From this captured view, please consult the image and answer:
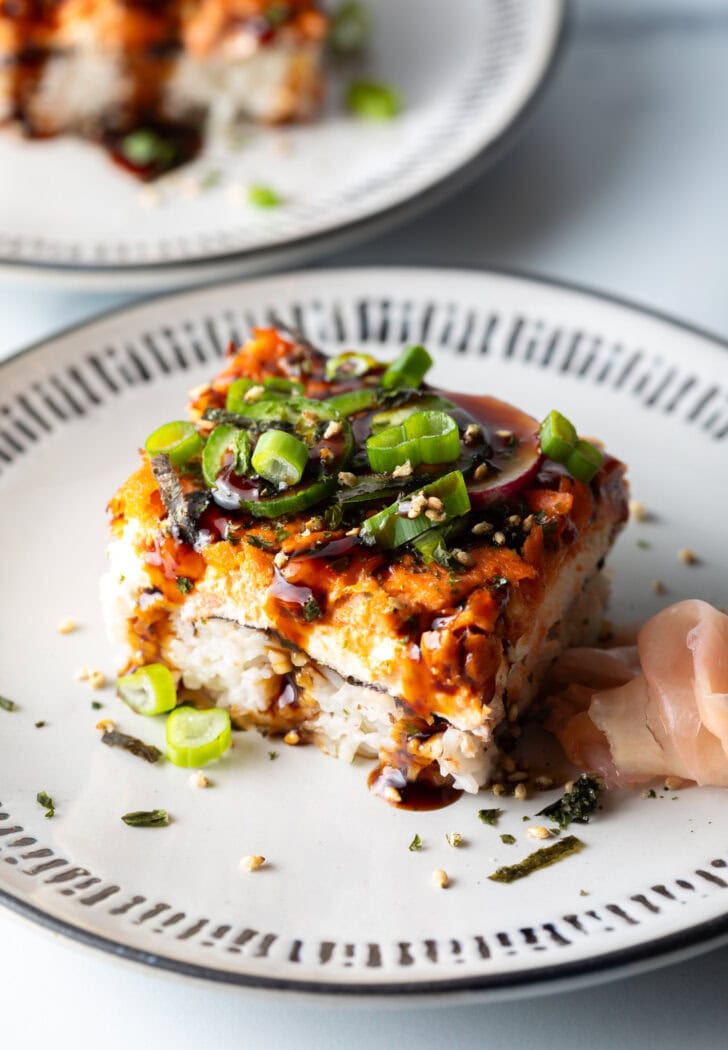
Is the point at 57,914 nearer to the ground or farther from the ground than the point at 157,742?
nearer to the ground

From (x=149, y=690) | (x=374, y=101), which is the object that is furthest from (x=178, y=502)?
(x=374, y=101)

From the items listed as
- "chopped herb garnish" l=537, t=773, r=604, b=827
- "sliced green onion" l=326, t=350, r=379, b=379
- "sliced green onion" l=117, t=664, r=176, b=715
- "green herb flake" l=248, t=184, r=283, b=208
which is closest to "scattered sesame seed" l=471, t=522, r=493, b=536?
"chopped herb garnish" l=537, t=773, r=604, b=827

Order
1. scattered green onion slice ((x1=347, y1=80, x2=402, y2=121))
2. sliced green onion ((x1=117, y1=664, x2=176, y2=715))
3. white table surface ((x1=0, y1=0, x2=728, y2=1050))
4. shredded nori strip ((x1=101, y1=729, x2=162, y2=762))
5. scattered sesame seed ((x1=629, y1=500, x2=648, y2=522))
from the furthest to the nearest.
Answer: scattered green onion slice ((x1=347, y1=80, x2=402, y2=121)) → scattered sesame seed ((x1=629, y1=500, x2=648, y2=522)) → sliced green onion ((x1=117, y1=664, x2=176, y2=715)) → shredded nori strip ((x1=101, y1=729, x2=162, y2=762)) → white table surface ((x1=0, y1=0, x2=728, y2=1050))

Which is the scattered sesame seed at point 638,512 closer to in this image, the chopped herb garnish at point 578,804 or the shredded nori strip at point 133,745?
the chopped herb garnish at point 578,804

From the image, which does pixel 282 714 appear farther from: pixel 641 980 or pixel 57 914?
pixel 641 980

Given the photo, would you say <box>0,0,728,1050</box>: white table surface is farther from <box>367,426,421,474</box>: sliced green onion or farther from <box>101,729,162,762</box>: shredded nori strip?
<box>367,426,421,474</box>: sliced green onion

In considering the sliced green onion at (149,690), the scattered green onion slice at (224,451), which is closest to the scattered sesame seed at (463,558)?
the scattered green onion slice at (224,451)

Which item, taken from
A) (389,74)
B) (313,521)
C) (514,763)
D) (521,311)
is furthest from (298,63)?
(514,763)
